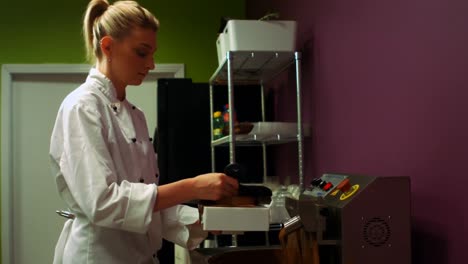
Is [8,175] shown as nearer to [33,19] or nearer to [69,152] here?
[33,19]

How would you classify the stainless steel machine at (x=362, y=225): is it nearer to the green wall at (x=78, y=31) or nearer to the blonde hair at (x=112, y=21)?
the blonde hair at (x=112, y=21)

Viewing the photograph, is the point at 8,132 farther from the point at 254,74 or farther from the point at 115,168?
the point at 115,168

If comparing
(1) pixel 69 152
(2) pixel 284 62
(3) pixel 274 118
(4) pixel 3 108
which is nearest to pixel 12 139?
(4) pixel 3 108

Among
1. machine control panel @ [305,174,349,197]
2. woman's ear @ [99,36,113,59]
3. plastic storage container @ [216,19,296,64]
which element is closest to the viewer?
machine control panel @ [305,174,349,197]

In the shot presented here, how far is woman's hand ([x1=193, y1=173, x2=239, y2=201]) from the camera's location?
1245 millimetres

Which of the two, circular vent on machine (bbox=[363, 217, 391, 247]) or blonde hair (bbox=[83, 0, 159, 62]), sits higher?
blonde hair (bbox=[83, 0, 159, 62])

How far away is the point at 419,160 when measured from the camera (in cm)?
142

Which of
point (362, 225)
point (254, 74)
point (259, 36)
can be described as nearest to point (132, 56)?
point (362, 225)

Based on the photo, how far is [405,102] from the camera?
150 centimetres

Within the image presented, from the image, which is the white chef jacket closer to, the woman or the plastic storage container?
the woman

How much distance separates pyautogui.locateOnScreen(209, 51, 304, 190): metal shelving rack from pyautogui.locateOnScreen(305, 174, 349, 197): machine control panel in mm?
963

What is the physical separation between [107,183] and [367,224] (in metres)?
0.63

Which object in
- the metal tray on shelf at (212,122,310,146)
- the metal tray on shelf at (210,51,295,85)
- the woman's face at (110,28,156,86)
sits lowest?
the metal tray on shelf at (212,122,310,146)

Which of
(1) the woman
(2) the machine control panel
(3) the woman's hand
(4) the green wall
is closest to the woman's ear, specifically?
(1) the woman
